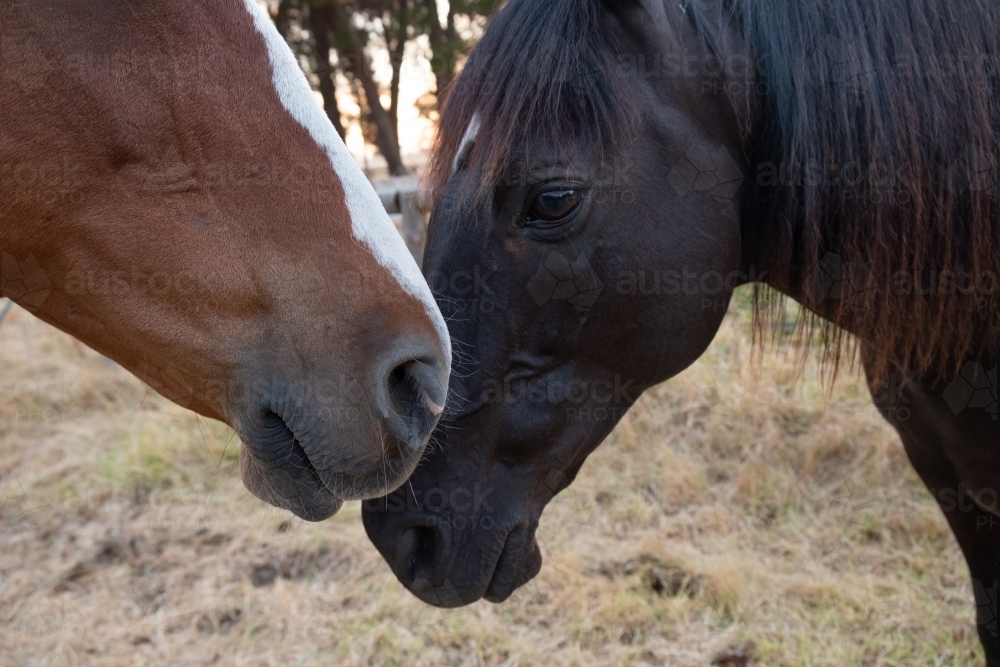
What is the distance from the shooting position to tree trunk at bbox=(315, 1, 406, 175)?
6.52 m

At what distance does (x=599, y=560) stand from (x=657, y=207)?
1855 mm

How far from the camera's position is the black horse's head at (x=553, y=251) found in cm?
136

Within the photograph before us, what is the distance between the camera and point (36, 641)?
106 inches

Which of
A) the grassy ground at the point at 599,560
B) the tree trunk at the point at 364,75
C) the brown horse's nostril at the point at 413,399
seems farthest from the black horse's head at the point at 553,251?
the tree trunk at the point at 364,75

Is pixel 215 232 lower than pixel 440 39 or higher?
higher

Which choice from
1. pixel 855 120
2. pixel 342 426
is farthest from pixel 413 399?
pixel 855 120

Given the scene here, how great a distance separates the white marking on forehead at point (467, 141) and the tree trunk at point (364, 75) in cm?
522

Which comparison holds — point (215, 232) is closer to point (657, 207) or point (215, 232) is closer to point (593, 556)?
point (657, 207)

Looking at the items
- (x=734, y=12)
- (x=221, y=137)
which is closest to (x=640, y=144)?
(x=734, y=12)

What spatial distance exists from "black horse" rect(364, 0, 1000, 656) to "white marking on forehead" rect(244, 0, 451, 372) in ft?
0.91

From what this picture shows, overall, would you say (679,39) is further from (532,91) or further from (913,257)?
(913,257)

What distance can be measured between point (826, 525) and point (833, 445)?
0.44 meters

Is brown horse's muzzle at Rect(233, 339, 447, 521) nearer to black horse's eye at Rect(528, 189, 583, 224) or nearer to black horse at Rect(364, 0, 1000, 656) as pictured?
black horse at Rect(364, 0, 1000, 656)

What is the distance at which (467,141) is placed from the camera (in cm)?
143
